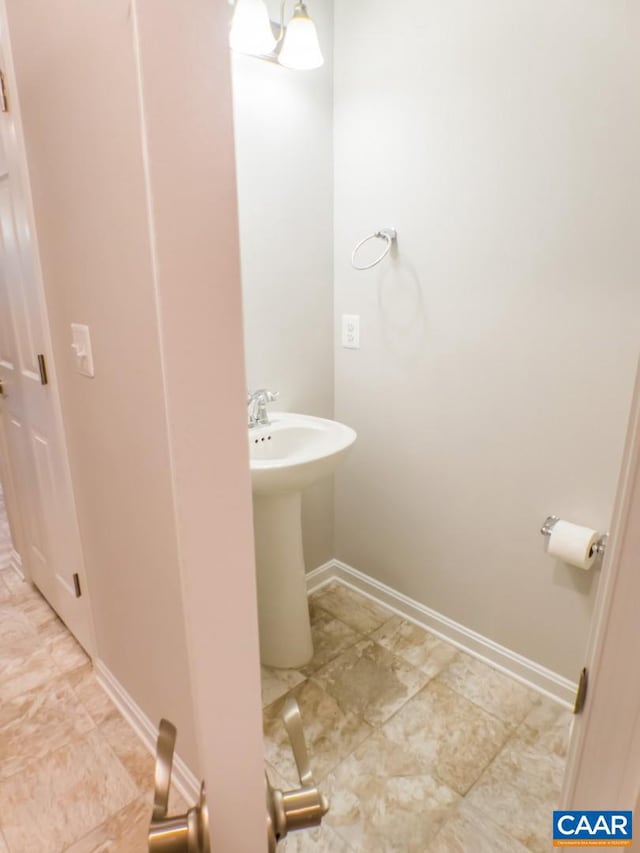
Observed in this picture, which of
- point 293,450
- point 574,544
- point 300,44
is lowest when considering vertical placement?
point 574,544

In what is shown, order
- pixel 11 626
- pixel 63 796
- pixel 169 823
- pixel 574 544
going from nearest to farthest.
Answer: pixel 169 823 → pixel 63 796 → pixel 574 544 → pixel 11 626

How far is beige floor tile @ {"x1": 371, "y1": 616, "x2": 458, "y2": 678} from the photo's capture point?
1.79 meters

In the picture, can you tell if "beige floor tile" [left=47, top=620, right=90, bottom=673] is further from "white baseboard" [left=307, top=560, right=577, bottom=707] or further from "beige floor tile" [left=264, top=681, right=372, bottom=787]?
"white baseboard" [left=307, top=560, right=577, bottom=707]

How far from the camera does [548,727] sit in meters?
1.53

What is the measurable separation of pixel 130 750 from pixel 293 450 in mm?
1044

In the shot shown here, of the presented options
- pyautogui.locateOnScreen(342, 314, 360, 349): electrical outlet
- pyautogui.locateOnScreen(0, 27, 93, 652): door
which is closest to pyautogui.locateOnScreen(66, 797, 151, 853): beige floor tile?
pyautogui.locateOnScreen(0, 27, 93, 652): door

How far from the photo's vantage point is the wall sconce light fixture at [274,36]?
1.46m

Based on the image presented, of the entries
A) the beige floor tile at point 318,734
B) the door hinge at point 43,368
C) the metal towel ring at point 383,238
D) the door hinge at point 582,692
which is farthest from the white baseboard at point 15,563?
the door hinge at point 582,692

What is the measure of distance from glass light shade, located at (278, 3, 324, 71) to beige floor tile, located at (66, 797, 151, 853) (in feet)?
7.33

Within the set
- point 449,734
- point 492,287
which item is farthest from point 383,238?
point 449,734

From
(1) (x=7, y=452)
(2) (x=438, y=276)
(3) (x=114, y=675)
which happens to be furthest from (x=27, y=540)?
(2) (x=438, y=276)

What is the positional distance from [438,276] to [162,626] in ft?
4.47

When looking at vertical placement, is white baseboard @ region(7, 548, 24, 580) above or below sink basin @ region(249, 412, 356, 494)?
below

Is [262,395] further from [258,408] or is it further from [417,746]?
[417,746]
